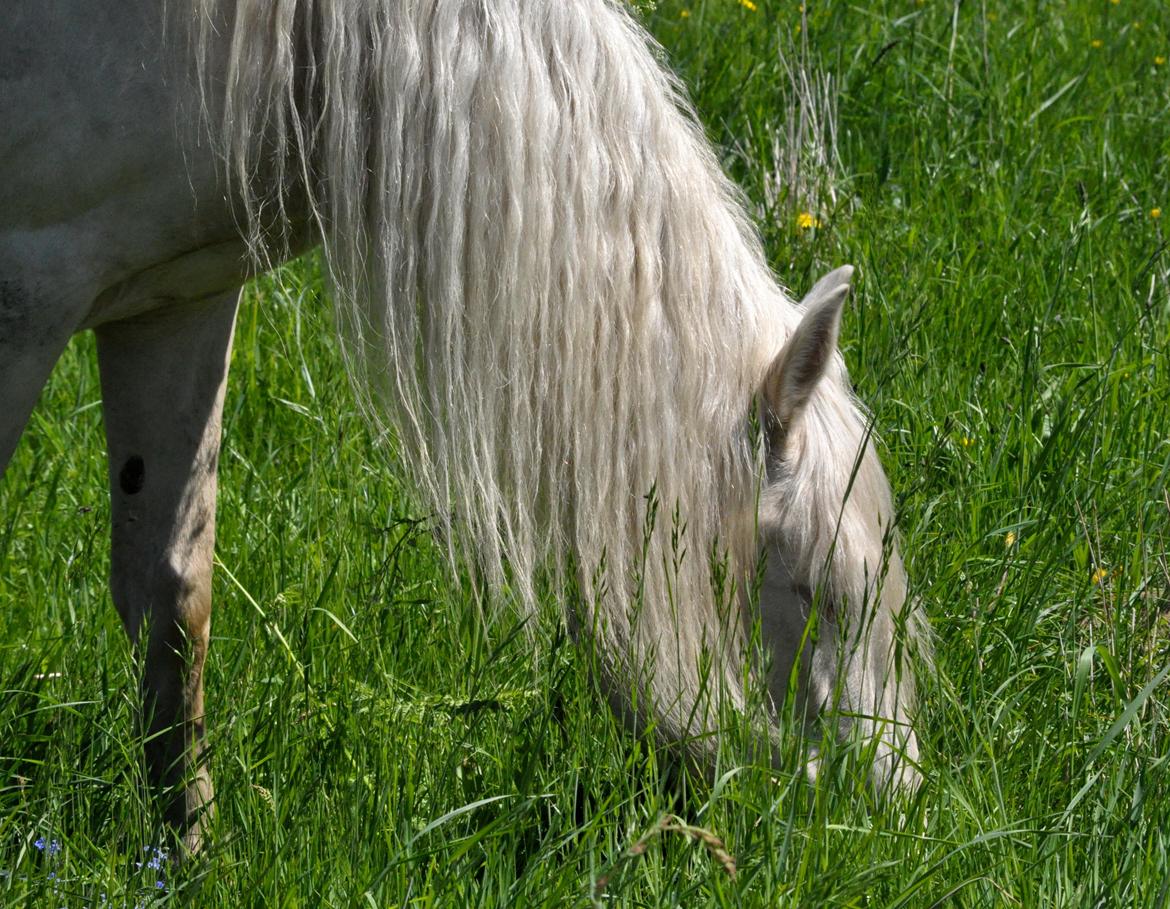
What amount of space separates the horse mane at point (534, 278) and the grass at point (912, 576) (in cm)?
17

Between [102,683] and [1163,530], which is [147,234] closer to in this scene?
[102,683]

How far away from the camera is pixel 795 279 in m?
4.07

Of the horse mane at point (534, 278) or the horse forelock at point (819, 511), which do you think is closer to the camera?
the horse mane at point (534, 278)

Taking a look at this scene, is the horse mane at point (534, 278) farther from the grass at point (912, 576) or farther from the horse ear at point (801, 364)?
the grass at point (912, 576)

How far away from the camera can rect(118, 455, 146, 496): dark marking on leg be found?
2.65 meters

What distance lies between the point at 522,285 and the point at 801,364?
438mm

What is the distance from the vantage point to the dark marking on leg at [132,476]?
265cm

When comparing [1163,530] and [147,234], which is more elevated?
[147,234]

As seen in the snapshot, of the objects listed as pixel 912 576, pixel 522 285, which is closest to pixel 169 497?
pixel 522 285

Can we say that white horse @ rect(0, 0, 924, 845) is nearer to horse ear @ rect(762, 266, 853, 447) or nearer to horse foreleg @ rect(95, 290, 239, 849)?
horse ear @ rect(762, 266, 853, 447)

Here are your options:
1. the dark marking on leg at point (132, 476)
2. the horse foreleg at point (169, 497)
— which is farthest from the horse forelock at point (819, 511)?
the dark marking on leg at point (132, 476)

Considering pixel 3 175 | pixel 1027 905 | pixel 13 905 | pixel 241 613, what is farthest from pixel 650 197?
pixel 241 613

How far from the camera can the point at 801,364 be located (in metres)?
2.15

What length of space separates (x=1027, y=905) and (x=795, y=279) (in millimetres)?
2442
